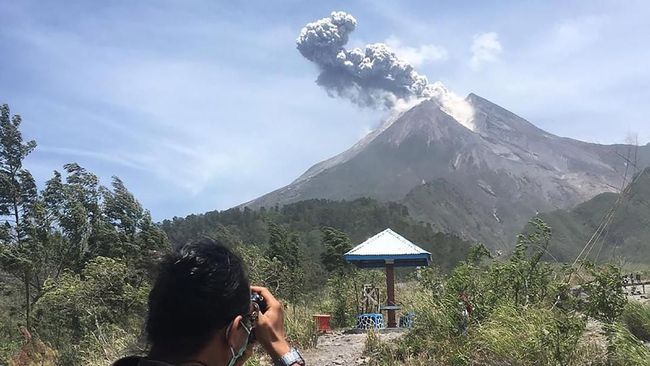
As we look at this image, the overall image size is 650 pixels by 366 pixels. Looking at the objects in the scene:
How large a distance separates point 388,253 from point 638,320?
466cm

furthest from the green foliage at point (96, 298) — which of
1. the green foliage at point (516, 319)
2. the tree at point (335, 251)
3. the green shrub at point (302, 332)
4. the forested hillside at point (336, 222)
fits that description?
the forested hillside at point (336, 222)

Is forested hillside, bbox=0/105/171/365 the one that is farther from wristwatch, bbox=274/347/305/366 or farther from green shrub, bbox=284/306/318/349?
wristwatch, bbox=274/347/305/366

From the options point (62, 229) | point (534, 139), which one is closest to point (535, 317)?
point (62, 229)

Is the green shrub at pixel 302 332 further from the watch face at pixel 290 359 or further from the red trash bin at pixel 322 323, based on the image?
the watch face at pixel 290 359

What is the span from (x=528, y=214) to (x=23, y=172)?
108016 mm

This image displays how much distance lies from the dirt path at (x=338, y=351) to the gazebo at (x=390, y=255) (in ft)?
6.36

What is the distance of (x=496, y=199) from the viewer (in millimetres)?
120688

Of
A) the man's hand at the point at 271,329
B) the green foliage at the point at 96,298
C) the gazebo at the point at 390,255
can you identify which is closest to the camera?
the man's hand at the point at 271,329

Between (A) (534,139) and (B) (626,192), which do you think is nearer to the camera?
(B) (626,192)

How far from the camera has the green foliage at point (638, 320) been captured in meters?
7.16

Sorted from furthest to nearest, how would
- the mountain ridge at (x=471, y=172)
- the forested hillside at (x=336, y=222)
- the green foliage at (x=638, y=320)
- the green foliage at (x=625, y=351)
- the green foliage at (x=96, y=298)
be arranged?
1. the mountain ridge at (x=471, y=172)
2. the forested hillside at (x=336, y=222)
3. the green foliage at (x=96, y=298)
4. the green foliage at (x=638, y=320)
5. the green foliage at (x=625, y=351)

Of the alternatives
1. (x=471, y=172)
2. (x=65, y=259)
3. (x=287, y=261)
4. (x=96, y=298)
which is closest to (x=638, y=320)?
(x=96, y=298)

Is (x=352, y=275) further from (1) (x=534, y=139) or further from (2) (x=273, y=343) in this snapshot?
(1) (x=534, y=139)

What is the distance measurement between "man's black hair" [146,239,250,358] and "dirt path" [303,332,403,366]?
20.6ft
